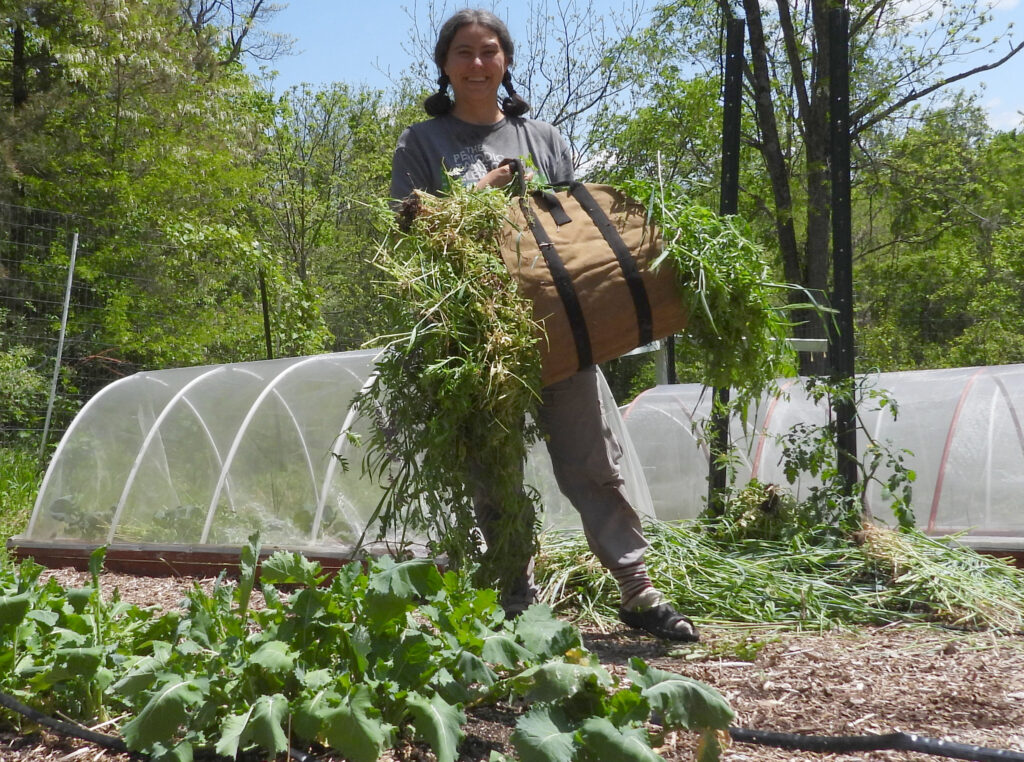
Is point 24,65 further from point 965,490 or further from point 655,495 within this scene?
point 965,490

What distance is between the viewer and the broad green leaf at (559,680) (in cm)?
178

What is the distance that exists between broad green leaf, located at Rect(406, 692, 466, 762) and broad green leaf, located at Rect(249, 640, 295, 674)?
0.84ft

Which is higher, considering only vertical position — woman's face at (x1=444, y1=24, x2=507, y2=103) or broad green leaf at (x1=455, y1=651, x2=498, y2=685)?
woman's face at (x1=444, y1=24, x2=507, y2=103)

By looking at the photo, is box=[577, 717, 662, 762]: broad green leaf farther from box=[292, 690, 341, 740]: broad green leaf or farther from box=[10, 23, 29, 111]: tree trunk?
box=[10, 23, 29, 111]: tree trunk

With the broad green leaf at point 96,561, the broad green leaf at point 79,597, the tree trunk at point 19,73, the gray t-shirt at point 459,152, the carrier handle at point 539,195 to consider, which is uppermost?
the tree trunk at point 19,73

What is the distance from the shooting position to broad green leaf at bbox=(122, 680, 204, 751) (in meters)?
1.78

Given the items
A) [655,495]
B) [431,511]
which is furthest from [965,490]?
[431,511]

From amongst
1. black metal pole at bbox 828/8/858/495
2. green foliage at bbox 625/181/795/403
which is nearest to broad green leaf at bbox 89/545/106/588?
green foliage at bbox 625/181/795/403

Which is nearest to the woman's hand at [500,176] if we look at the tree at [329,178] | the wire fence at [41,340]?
the wire fence at [41,340]

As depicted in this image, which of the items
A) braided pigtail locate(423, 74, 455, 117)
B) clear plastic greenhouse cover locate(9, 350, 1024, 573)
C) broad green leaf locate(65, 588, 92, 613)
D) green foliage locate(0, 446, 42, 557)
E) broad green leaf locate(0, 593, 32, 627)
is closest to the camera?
broad green leaf locate(0, 593, 32, 627)

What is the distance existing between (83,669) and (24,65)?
13903 mm

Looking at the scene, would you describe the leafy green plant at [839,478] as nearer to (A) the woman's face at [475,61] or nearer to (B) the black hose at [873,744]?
(A) the woman's face at [475,61]

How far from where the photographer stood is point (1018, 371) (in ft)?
17.5

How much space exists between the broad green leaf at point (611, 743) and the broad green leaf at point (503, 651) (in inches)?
10.6
